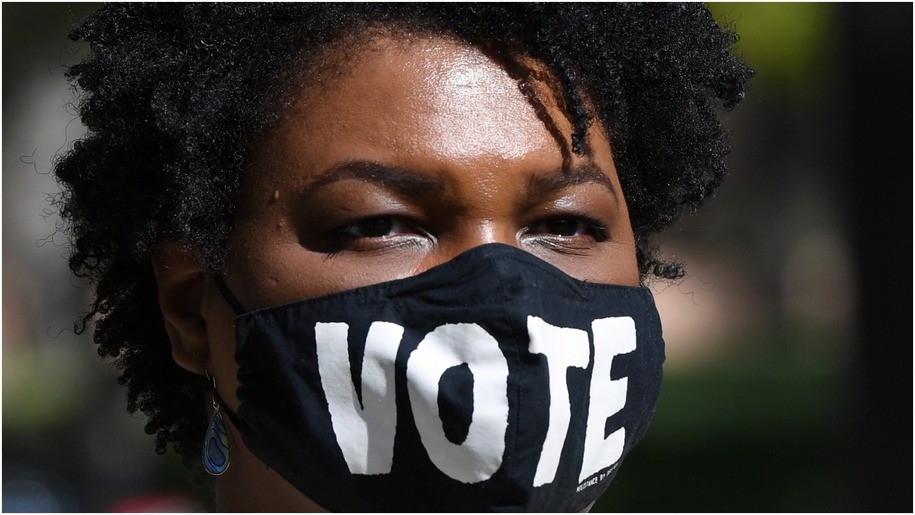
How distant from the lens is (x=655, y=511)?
895 cm

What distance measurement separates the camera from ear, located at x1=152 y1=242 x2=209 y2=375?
274cm

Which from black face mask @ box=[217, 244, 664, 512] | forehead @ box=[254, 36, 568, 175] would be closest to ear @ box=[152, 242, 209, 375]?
black face mask @ box=[217, 244, 664, 512]

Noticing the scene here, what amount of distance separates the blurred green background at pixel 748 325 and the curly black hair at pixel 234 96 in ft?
1.16

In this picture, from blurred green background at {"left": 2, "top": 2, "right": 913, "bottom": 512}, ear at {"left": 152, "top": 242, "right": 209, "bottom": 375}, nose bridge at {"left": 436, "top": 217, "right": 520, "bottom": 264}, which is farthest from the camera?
blurred green background at {"left": 2, "top": 2, "right": 913, "bottom": 512}

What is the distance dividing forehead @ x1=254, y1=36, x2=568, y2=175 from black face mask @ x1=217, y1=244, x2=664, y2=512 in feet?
0.87

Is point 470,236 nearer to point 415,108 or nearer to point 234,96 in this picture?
point 415,108

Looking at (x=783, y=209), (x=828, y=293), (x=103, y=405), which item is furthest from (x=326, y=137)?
(x=783, y=209)

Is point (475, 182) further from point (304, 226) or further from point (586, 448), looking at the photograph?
point (586, 448)

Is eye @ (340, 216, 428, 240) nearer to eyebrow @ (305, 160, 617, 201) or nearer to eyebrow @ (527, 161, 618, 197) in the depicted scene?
eyebrow @ (305, 160, 617, 201)

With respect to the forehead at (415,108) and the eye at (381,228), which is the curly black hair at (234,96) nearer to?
the forehead at (415,108)

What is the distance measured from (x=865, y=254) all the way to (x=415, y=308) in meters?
5.15

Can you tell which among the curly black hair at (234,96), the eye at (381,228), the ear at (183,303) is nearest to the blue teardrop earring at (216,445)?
the ear at (183,303)

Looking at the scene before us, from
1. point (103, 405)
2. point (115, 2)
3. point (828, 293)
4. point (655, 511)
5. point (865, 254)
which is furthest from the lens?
point (828, 293)

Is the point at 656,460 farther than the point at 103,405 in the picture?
No
